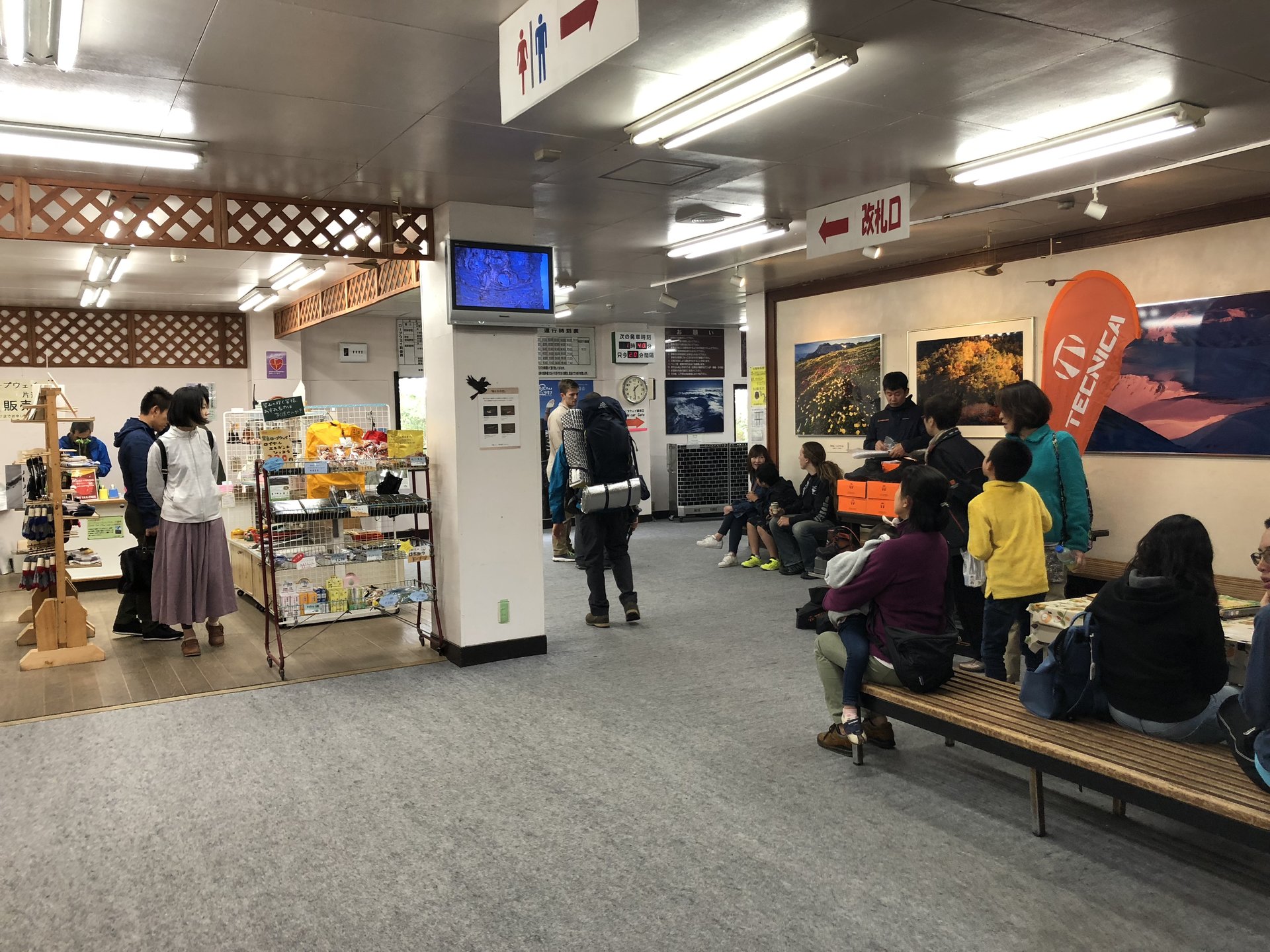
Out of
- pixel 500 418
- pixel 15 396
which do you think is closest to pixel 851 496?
pixel 500 418

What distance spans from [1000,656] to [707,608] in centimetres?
294

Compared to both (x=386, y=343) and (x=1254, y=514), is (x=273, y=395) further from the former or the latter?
(x=1254, y=514)

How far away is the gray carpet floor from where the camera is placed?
266cm

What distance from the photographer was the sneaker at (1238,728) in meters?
2.57

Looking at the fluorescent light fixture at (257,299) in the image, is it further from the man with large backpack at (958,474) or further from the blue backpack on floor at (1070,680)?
the blue backpack on floor at (1070,680)

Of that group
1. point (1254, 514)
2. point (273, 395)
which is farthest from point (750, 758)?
point (273, 395)

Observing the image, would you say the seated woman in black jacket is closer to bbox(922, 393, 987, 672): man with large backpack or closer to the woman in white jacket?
bbox(922, 393, 987, 672): man with large backpack

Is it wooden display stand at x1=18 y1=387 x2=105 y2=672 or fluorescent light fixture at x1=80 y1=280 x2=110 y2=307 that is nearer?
wooden display stand at x1=18 y1=387 x2=105 y2=672

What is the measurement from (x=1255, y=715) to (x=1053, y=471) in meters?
2.00

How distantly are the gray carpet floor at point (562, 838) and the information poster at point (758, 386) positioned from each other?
552 cm

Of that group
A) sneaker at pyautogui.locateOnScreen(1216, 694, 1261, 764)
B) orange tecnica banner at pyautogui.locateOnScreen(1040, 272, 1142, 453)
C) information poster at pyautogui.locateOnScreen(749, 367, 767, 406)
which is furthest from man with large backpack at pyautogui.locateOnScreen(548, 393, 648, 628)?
sneaker at pyautogui.locateOnScreen(1216, 694, 1261, 764)

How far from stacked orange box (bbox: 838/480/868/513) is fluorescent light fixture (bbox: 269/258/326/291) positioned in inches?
177

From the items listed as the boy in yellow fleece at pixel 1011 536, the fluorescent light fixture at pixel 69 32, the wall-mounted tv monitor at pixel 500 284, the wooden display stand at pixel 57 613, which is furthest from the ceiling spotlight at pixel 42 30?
the boy in yellow fleece at pixel 1011 536

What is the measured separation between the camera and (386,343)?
11.3 meters
